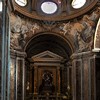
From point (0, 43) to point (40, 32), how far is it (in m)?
13.0

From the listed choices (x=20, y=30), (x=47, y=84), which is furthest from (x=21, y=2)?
(x=47, y=84)

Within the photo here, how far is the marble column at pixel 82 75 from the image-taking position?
81.8 ft

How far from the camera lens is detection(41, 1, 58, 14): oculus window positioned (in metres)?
28.2

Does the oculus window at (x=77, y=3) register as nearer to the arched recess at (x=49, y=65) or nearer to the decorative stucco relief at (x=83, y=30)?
the decorative stucco relief at (x=83, y=30)

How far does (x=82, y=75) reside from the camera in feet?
85.2

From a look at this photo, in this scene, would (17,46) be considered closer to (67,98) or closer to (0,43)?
(67,98)

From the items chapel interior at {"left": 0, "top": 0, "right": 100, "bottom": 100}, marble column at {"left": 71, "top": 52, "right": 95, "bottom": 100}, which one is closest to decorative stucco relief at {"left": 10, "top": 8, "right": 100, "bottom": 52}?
chapel interior at {"left": 0, "top": 0, "right": 100, "bottom": 100}

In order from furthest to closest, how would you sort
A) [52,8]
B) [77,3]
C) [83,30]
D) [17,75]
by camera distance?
[52,8]
[77,3]
[83,30]
[17,75]

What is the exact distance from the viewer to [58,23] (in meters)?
27.3

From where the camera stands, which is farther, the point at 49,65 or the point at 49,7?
the point at 49,65

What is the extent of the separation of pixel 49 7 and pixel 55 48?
4.68 m

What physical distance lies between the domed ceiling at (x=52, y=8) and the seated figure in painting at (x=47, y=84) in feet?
19.8

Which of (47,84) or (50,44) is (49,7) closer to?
(50,44)

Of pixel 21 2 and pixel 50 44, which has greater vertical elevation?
pixel 21 2
